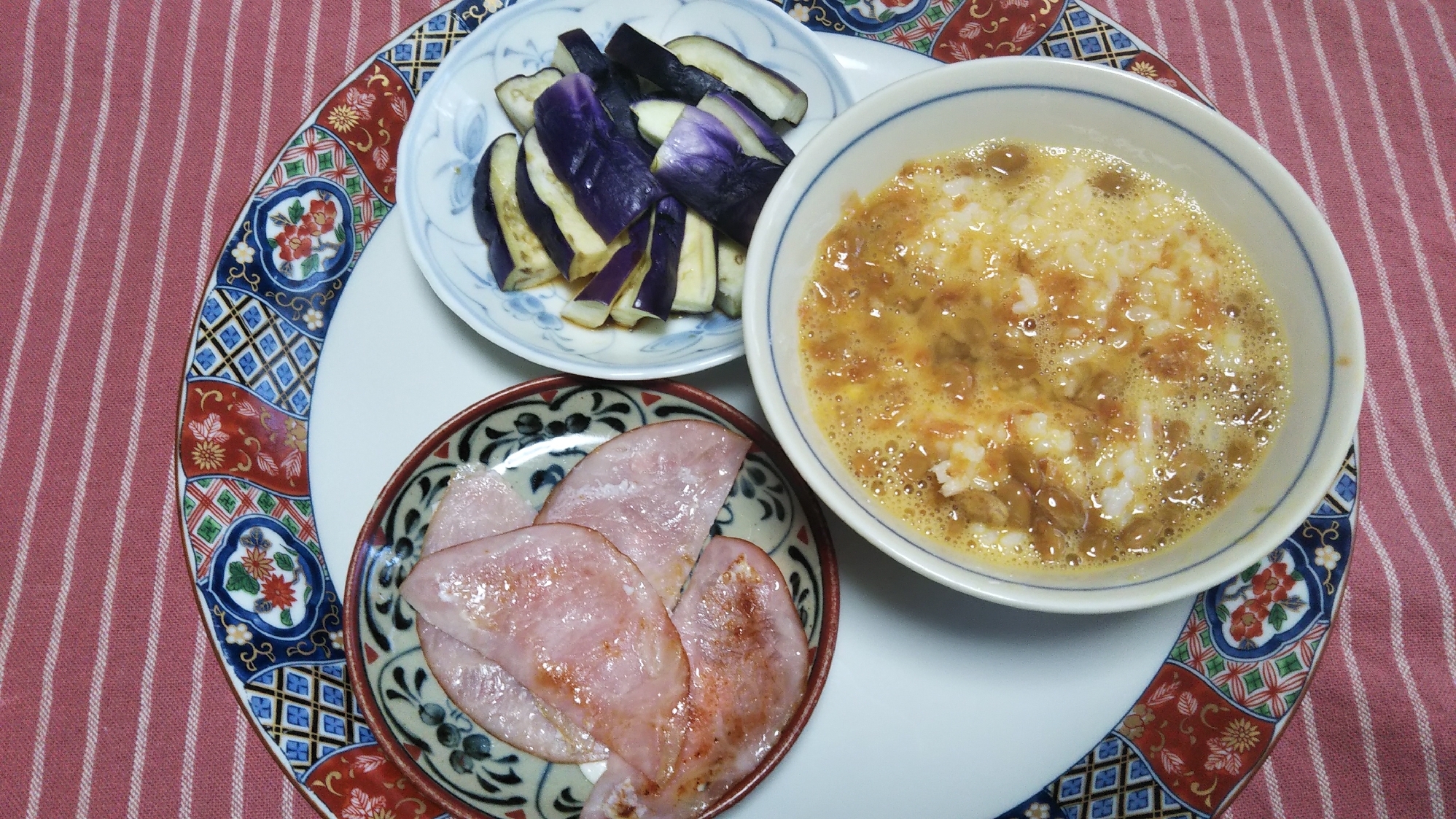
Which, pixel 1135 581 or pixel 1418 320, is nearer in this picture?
pixel 1135 581

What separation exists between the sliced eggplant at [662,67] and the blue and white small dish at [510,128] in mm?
201

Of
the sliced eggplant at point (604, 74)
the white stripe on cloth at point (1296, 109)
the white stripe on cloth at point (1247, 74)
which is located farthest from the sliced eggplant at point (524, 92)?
the white stripe on cloth at point (1296, 109)

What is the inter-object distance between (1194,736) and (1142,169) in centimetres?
128

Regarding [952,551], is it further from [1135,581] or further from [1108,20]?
[1108,20]

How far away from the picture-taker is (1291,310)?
6.42 feet

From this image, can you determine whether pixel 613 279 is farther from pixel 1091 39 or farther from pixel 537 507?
pixel 1091 39

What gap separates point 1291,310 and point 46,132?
10.7 ft

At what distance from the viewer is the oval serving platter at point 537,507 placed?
2.06m

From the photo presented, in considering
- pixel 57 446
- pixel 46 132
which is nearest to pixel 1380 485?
pixel 57 446

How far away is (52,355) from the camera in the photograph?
8.64 feet

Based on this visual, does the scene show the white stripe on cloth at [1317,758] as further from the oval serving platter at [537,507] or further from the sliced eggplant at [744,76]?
the sliced eggplant at [744,76]

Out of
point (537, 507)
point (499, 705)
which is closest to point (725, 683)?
point (499, 705)

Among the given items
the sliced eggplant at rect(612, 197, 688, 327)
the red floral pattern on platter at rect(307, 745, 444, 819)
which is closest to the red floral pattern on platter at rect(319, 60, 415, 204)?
the sliced eggplant at rect(612, 197, 688, 327)

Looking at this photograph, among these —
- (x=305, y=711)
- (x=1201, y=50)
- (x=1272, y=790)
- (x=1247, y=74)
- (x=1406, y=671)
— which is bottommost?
(x=1272, y=790)
